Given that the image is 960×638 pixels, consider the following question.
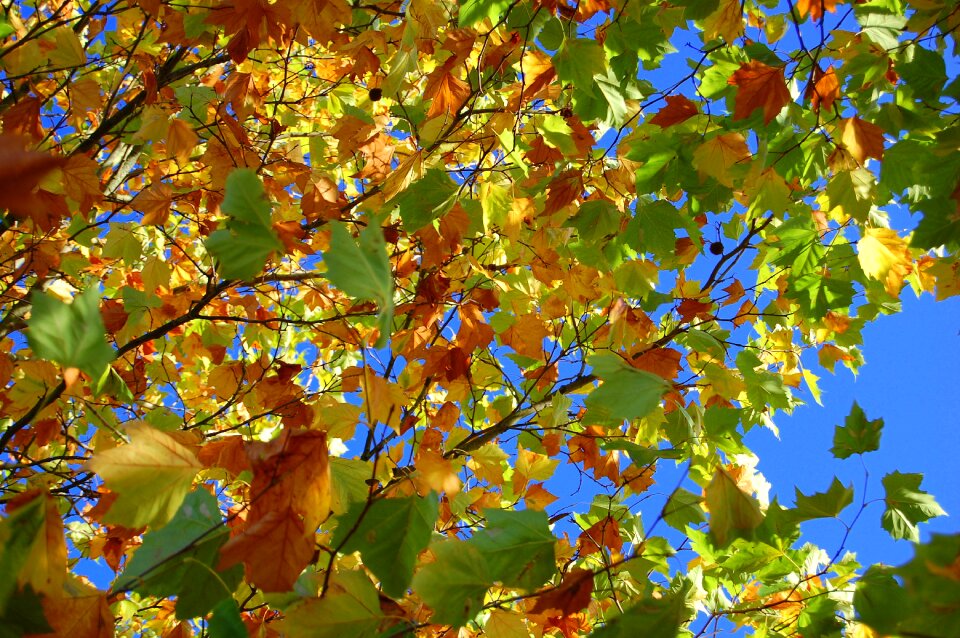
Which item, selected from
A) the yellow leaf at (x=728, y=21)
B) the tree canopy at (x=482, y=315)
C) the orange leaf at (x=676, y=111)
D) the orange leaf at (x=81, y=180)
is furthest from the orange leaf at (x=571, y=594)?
the yellow leaf at (x=728, y=21)

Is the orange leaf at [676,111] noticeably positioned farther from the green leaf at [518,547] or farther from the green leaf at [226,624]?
the green leaf at [226,624]

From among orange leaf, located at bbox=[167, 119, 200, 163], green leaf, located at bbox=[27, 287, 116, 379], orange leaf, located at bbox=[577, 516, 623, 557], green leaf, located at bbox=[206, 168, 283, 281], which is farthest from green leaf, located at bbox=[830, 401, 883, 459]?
orange leaf, located at bbox=[167, 119, 200, 163]

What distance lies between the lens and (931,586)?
741mm

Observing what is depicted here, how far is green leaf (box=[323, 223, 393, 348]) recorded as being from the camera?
94 centimetres

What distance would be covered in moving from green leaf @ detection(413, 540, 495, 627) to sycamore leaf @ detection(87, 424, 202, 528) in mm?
446

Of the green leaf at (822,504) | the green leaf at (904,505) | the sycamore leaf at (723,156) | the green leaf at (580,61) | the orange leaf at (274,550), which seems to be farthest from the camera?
the sycamore leaf at (723,156)

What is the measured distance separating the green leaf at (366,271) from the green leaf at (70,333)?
0.34 m

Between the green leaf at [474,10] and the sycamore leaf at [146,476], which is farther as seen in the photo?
the green leaf at [474,10]

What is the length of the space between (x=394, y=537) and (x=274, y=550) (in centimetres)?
24

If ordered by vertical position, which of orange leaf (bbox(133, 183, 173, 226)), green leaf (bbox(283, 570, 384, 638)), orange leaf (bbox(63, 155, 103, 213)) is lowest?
green leaf (bbox(283, 570, 384, 638))

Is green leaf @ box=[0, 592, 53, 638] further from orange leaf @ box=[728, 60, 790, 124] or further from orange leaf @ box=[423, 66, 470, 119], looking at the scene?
orange leaf @ box=[728, 60, 790, 124]

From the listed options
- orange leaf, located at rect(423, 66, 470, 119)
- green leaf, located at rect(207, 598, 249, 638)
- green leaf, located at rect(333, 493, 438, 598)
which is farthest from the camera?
orange leaf, located at rect(423, 66, 470, 119)

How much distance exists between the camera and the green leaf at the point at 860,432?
164 centimetres

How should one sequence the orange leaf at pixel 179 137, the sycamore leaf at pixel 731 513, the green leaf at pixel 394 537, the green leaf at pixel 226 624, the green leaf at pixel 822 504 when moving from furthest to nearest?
the orange leaf at pixel 179 137 → the green leaf at pixel 822 504 → the sycamore leaf at pixel 731 513 → the green leaf at pixel 394 537 → the green leaf at pixel 226 624
